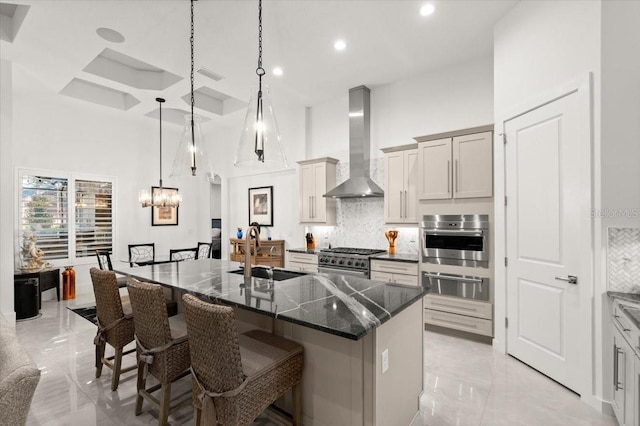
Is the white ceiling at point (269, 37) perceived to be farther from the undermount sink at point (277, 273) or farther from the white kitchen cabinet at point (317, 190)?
the undermount sink at point (277, 273)

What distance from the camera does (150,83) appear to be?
530cm

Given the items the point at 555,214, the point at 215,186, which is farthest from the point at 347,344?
the point at 215,186

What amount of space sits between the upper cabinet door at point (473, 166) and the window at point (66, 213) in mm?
6638

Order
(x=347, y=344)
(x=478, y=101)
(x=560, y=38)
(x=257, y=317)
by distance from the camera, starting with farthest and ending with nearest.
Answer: (x=478, y=101) < (x=560, y=38) < (x=257, y=317) < (x=347, y=344)

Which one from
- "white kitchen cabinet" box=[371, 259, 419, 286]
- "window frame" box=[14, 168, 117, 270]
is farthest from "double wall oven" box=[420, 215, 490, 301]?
"window frame" box=[14, 168, 117, 270]

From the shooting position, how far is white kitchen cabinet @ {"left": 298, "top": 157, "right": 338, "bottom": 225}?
5453 millimetres

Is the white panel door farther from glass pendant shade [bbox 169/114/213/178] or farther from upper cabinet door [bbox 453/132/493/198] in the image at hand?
glass pendant shade [bbox 169/114/213/178]

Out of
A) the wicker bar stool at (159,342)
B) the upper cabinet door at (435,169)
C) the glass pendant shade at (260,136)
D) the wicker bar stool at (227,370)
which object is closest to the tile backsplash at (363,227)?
the upper cabinet door at (435,169)

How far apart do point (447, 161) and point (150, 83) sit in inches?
193

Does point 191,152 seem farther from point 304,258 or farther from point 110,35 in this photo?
point 304,258

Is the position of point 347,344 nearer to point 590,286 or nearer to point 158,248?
point 590,286

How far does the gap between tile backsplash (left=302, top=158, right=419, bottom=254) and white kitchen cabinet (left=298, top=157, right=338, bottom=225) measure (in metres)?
0.16

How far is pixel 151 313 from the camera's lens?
2.09 meters

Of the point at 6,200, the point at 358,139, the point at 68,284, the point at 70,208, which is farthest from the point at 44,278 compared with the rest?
the point at 358,139
